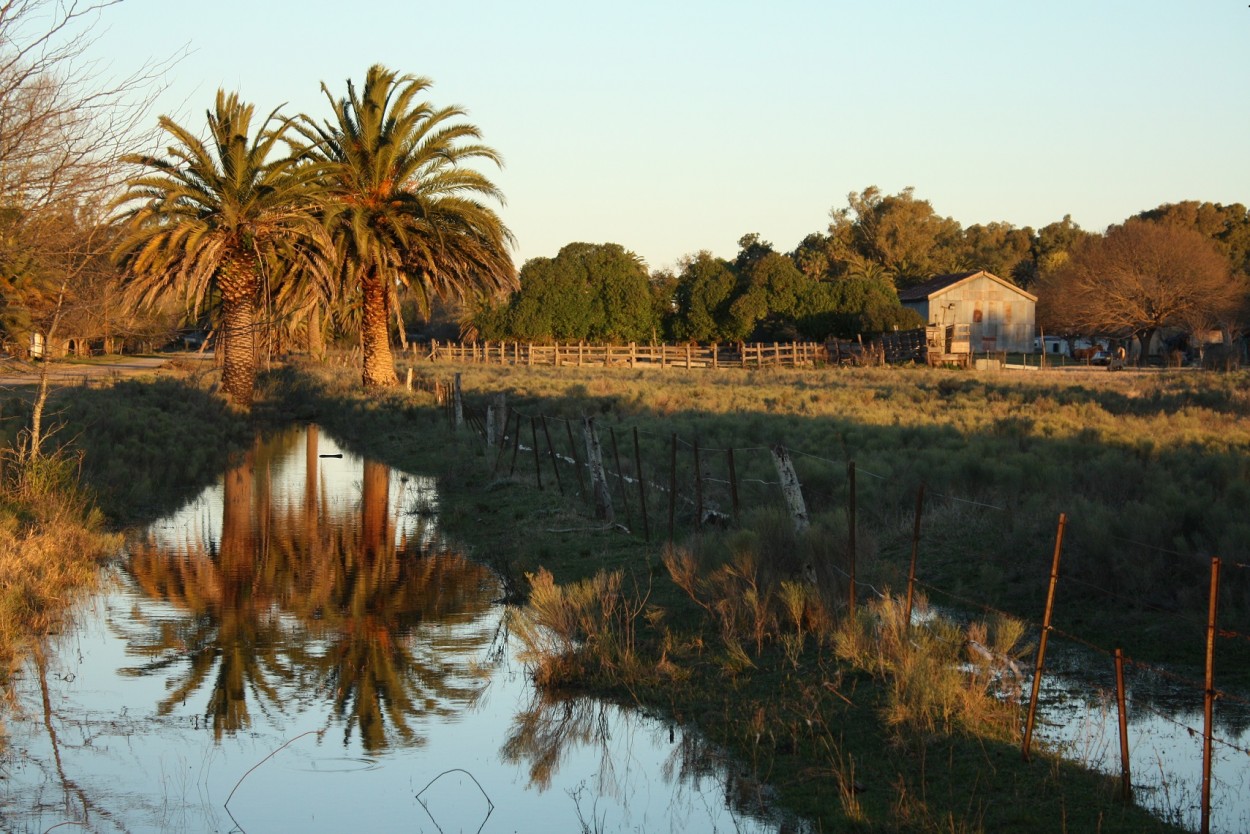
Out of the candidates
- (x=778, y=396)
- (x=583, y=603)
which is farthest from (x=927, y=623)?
(x=778, y=396)

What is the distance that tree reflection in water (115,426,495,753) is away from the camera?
9297 mm

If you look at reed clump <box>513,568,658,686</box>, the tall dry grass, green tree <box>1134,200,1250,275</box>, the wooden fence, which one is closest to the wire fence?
reed clump <box>513,568,658,686</box>

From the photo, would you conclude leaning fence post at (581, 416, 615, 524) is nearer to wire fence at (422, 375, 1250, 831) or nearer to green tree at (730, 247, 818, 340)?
wire fence at (422, 375, 1250, 831)

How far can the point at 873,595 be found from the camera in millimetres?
11109

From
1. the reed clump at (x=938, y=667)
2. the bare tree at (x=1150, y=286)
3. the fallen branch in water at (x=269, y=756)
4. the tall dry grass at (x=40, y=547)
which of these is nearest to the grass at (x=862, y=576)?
the reed clump at (x=938, y=667)

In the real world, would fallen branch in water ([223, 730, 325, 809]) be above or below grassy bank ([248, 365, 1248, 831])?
below

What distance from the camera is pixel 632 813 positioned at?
7160mm

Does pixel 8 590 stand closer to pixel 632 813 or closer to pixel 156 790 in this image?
pixel 156 790

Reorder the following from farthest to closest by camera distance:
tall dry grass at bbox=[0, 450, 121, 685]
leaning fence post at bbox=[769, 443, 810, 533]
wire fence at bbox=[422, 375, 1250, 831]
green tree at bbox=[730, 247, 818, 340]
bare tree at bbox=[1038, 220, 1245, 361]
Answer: green tree at bbox=[730, 247, 818, 340], bare tree at bbox=[1038, 220, 1245, 361], leaning fence post at bbox=[769, 443, 810, 533], tall dry grass at bbox=[0, 450, 121, 685], wire fence at bbox=[422, 375, 1250, 831]

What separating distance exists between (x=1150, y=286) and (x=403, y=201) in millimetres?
59711

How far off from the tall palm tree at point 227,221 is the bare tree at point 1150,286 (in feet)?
198

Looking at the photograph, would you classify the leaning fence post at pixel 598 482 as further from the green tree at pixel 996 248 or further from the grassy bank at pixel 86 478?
the green tree at pixel 996 248

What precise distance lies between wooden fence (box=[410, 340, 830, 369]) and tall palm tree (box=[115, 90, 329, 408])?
1542 inches

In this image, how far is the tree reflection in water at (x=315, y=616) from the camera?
366 inches
